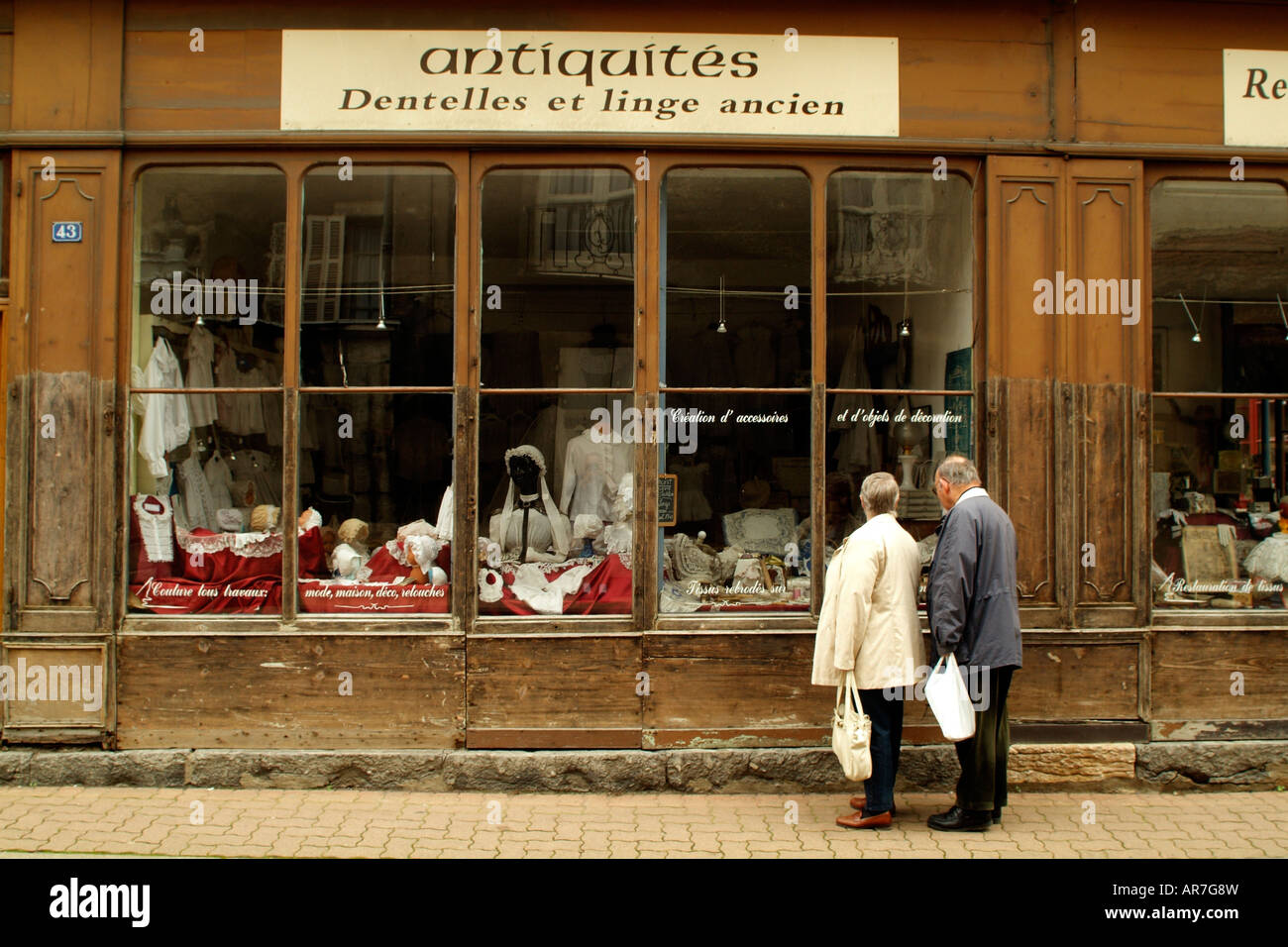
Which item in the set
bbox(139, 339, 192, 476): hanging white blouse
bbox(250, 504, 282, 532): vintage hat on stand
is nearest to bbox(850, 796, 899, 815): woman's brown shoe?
bbox(250, 504, 282, 532): vintage hat on stand

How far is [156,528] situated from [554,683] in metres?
2.58

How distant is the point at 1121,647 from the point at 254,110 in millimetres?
6026

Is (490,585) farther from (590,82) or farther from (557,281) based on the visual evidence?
(590,82)

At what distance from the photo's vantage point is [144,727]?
6.04 metres

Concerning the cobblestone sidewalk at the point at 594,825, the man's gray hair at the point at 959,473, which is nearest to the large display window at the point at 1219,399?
the cobblestone sidewalk at the point at 594,825

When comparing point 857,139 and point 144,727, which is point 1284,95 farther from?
point 144,727

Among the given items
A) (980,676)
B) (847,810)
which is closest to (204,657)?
(847,810)

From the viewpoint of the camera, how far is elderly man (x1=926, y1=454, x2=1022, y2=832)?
17.3 feet

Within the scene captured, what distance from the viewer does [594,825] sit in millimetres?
5480

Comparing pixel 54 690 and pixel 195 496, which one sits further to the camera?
pixel 195 496

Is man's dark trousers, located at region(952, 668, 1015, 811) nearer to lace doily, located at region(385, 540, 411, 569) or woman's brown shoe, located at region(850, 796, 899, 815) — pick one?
woman's brown shoe, located at region(850, 796, 899, 815)

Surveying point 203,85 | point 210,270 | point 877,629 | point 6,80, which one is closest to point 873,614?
point 877,629

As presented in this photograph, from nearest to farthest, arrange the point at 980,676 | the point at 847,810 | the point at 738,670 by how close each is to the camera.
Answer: the point at 980,676 < the point at 847,810 < the point at 738,670

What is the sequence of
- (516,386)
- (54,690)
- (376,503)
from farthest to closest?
(376,503)
(516,386)
(54,690)
